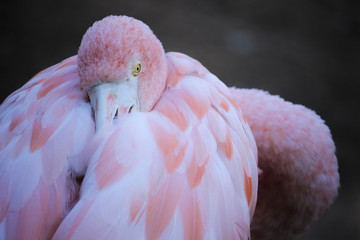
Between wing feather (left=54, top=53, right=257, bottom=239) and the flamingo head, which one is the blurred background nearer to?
wing feather (left=54, top=53, right=257, bottom=239)

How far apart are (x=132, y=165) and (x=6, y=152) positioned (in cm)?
34

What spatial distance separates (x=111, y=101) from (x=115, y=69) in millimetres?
80

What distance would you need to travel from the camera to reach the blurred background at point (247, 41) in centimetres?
281

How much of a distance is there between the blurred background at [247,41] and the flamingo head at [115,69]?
191 centimetres

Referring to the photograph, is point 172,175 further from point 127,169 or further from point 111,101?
point 111,101

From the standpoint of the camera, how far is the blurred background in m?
2.81

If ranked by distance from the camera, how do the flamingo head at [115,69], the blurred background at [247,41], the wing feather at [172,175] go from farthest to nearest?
the blurred background at [247,41]
the flamingo head at [115,69]
the wing feather at [172,175]

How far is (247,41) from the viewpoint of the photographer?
10.7 feet

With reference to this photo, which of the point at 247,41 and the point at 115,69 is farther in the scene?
the point at 247,41

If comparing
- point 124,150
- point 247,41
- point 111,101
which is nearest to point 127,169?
point 124,150

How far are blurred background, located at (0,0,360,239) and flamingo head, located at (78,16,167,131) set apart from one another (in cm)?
191

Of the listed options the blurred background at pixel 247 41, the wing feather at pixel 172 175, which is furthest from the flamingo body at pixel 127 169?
the blurred background at pixel 247 41

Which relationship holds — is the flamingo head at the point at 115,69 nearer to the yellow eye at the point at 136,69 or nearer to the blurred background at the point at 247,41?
the yellow eye at the point at 136,69

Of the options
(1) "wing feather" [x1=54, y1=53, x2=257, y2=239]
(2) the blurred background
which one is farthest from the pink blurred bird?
(2) the blurred background
